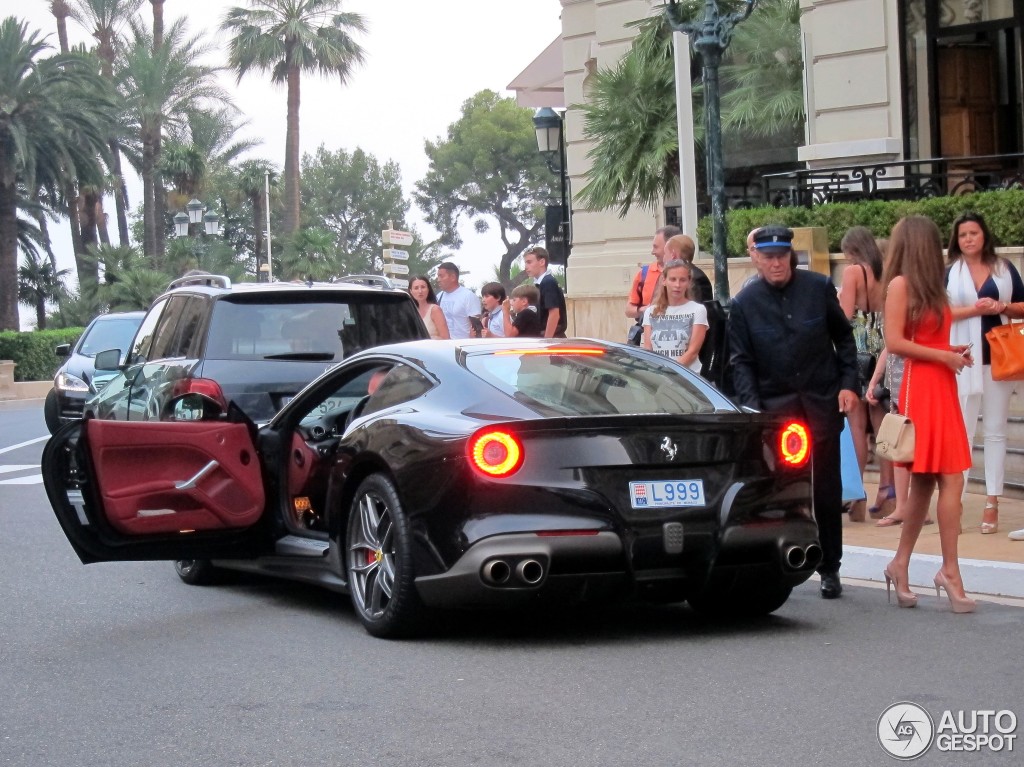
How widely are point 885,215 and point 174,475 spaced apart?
982 centimetres

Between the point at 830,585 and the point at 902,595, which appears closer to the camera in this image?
the point at 902,595

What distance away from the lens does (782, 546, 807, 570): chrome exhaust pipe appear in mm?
7129

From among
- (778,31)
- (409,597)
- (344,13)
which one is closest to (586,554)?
(409,597)

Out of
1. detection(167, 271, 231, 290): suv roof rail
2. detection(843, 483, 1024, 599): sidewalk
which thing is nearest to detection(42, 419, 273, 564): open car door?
detection(167, 271, 231, 290): suv roof rail

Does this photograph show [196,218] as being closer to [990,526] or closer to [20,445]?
[20,445]

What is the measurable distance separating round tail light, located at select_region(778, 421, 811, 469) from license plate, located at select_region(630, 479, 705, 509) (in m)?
0.49

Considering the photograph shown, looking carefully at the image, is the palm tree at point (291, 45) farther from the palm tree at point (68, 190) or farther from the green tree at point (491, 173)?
the green tree at point (491, 173)

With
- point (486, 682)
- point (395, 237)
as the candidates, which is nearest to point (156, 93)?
point (395, 237)

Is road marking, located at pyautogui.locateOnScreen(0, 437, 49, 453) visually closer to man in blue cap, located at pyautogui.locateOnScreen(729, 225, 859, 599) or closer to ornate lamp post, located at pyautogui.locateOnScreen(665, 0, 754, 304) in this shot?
ornate lamp post, located at pyautogui.locateOnScreen(665, 0, 754, 304)

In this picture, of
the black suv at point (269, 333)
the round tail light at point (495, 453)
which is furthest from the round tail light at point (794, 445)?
the black suv at point (269, 333)

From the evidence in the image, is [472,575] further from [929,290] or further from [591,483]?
[929,290]

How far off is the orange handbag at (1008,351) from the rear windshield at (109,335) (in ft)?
44.7

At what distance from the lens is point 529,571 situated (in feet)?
22.1

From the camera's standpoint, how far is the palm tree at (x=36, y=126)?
47.7 m
